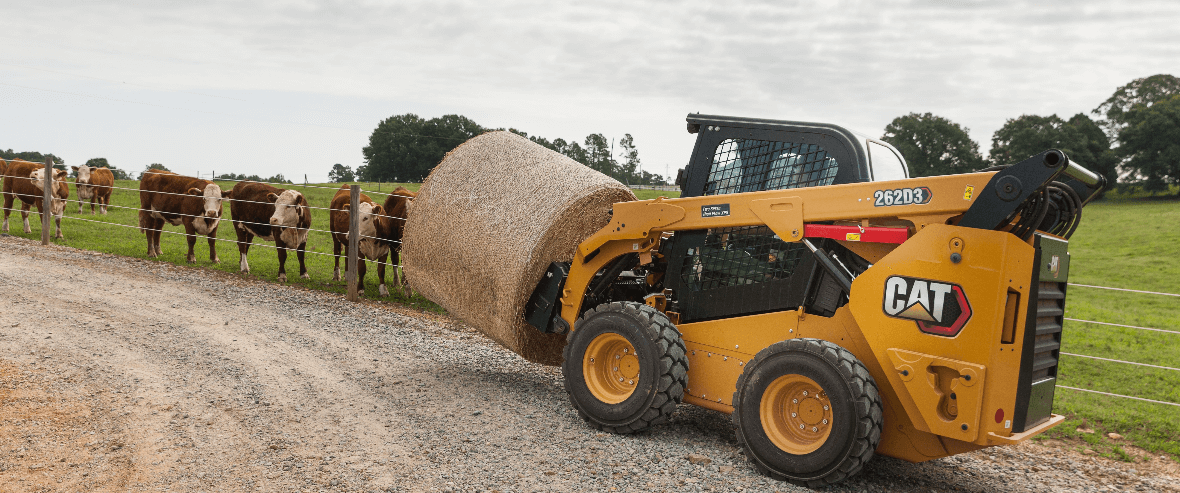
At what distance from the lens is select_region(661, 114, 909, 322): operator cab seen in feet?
16.1

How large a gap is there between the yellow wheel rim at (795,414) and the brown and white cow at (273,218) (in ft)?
31.8

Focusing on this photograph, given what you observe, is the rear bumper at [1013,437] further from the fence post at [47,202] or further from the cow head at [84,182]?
the cow head at [84,182]

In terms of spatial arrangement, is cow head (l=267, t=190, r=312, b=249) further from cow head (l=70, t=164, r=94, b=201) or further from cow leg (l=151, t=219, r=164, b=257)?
cow head (l=70, t=164, r=94, b=201)

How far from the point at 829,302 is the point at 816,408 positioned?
67 cm

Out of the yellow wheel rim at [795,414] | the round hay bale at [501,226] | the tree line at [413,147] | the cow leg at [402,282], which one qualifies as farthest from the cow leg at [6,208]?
the tree line at [413,147]

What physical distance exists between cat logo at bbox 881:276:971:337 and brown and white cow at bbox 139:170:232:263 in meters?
12.4

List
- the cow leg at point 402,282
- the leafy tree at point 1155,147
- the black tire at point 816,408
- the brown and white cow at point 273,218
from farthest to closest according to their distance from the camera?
the leafy tree at point 1155,147 < the brown and white cow at point 273,218 < the cow leg at point 402,282 < the black tire at point 816,408

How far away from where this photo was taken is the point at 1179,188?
163 feet

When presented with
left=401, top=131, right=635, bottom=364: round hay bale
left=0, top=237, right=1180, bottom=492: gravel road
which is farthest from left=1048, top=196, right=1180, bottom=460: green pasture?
left=401, top=131, right=635, bottom=364: round hay bale

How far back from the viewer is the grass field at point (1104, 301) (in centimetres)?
681

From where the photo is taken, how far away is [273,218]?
12188mm

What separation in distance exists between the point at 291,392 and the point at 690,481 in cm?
340

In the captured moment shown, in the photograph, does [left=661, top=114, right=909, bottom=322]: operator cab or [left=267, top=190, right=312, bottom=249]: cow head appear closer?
[left=661, top=114, right=909, bottom=322]: operator cab

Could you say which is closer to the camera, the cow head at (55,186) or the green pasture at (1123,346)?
the green pasture at (1123,346)
